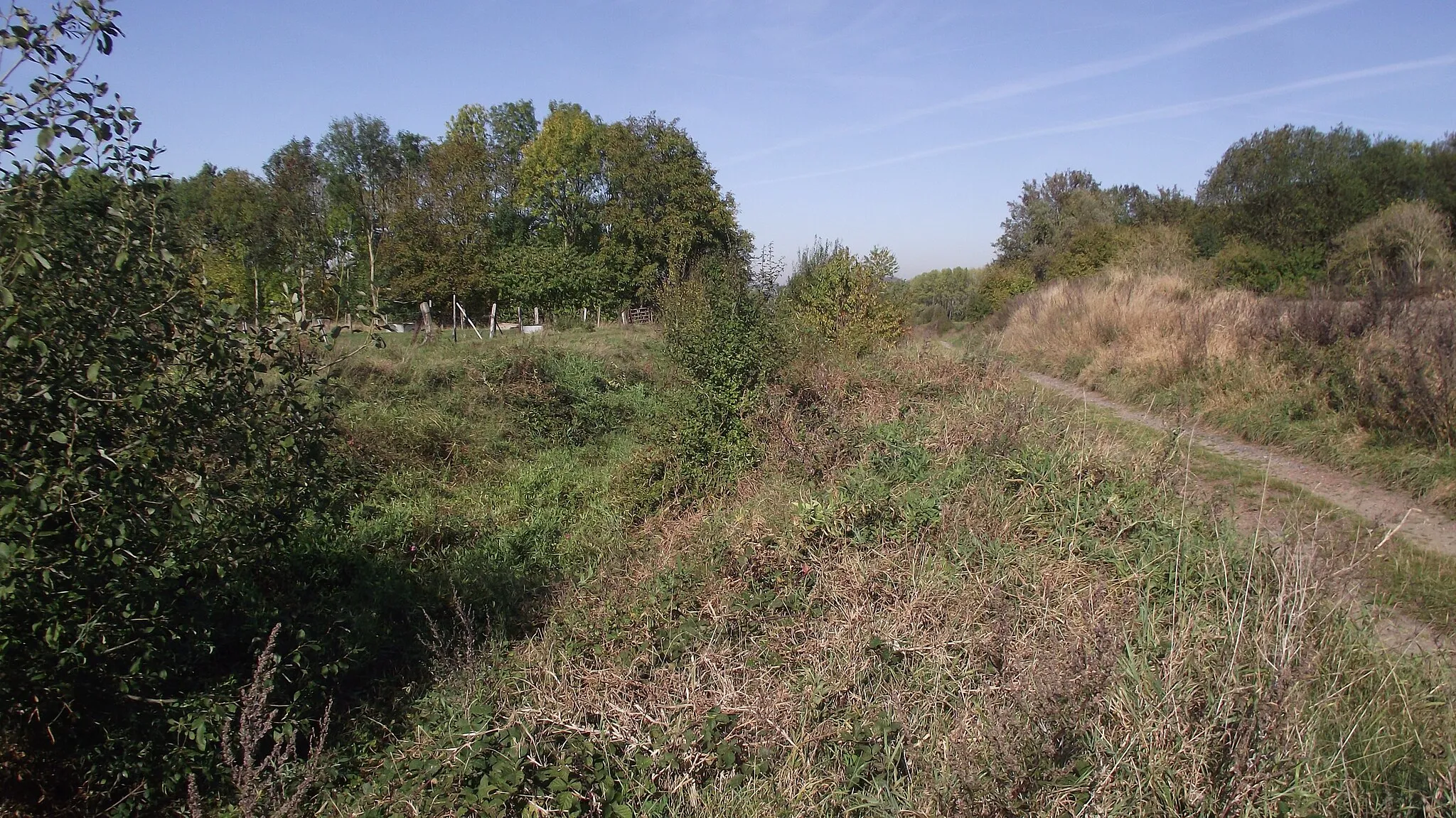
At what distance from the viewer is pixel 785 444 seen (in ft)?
21.6

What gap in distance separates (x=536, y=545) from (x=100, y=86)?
461 cm

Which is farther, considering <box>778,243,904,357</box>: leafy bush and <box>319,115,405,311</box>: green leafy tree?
<box>319,115,405,311</box>: green leafy tree

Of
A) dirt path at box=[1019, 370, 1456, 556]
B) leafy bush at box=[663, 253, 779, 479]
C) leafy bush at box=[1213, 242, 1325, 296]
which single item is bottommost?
dirt path at box=[1019, 370, 1456, 556]

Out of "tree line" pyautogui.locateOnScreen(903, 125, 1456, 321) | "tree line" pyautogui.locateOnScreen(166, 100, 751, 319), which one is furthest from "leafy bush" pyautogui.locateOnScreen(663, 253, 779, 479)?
"tree line" pyautogui.locateOnScreen(166, 100, 751, 319)

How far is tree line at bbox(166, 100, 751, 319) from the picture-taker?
105ft

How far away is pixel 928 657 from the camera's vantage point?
11.1 feet

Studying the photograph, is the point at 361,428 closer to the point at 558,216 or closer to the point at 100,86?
the point at 100,86

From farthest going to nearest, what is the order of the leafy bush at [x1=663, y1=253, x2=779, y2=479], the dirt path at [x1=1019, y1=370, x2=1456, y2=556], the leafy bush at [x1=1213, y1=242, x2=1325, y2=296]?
the leafy bush at [x1=1213, y1=242, x2=1325, y2=296]
the leafy bush at [x1=663, y1=253, x2=779, y2=479]
the dirt path at [x1=1019, y1=370, x2=1456, y2=556]

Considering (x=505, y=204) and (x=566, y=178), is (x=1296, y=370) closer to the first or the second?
(x=566, y=178)

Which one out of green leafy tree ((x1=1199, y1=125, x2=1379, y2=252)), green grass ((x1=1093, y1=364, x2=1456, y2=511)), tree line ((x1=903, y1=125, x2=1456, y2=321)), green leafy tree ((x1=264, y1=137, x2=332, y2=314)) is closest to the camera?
green grass ((x1=1093, y1=364, x2=1456, y2=511))

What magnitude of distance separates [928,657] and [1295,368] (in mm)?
7661

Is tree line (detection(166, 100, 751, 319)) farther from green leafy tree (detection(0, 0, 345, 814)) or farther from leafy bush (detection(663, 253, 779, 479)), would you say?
green leafy tree (detection(0, 0, 345, 814))

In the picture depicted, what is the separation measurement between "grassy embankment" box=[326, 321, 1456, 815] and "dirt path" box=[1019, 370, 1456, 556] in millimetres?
1180

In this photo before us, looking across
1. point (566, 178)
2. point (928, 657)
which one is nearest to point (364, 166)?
point (566, 178)
